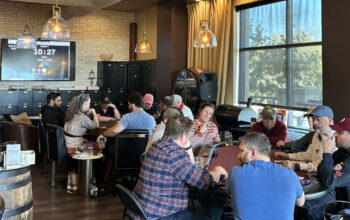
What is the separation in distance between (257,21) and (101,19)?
19.5 feet

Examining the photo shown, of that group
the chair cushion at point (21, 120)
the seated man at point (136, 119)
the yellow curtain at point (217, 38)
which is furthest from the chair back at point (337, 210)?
the chair cushion at point (21, 120)

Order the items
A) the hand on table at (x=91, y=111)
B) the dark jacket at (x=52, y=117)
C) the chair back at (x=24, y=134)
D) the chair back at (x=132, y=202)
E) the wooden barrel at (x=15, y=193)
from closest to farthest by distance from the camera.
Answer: the chair back at (x=132, y=202), the wooden barrel at (x=15, y=193), the hand on table at (x=91, y=111), the dark jacket at (x=52, y=117), the chair back at (x=24, y=134)

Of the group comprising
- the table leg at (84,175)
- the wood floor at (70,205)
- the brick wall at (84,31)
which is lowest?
the wood floor at (70,205)

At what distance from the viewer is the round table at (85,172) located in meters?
5.49

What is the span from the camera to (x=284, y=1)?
749 cm

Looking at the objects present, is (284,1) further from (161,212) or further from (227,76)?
(161,212)

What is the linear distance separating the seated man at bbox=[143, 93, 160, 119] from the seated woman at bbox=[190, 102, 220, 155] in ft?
7.53

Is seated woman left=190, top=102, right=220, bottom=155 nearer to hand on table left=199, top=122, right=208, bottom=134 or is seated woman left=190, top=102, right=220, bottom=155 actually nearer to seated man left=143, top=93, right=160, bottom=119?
hand on table left=199, top=122, right=208, bottom=134

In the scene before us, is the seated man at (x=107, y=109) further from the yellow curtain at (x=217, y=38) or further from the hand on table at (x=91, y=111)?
the yellow curtain at (x=217, y=38)

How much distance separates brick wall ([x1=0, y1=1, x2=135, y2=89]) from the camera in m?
11.4

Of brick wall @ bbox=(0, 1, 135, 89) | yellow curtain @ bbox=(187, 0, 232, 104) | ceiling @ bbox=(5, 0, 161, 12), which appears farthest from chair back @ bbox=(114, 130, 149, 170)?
brick wall @ bbox=(0, 1, 135, 89)

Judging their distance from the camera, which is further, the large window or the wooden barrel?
the large window

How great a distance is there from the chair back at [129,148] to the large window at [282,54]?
3.24 metres

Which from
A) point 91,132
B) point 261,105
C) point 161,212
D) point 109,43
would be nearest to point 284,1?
point 261,105
